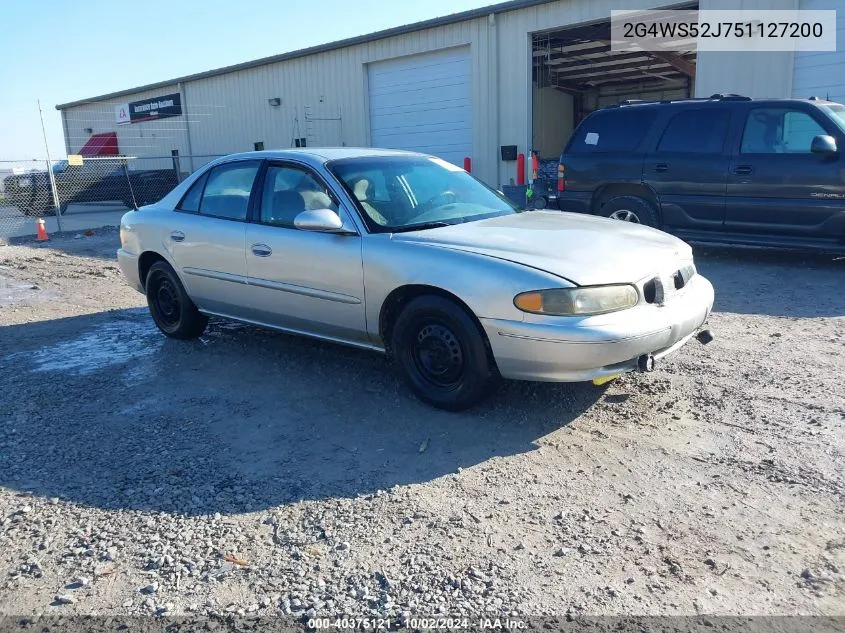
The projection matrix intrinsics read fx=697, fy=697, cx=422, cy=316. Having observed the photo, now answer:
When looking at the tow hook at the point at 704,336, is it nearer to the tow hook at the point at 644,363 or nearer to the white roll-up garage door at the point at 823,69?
the tow hook at the point at 644,363

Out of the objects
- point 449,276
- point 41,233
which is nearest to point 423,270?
point 449,276

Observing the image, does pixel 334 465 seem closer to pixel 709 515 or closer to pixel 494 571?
pixel 494 571

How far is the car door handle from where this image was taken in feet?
16.2

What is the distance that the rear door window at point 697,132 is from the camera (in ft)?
27.9

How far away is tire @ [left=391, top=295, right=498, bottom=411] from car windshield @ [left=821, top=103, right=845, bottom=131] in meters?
6.24

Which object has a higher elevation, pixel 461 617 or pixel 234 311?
pixel 234 311

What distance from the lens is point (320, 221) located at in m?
4.38

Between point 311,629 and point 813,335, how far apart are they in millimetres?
4833

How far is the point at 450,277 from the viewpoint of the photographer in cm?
394

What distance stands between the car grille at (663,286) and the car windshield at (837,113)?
16.5ft

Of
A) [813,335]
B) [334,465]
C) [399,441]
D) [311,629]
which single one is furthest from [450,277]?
[813,335]

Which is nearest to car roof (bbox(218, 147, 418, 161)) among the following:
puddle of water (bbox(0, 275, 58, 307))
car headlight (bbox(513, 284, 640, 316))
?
car headlight (bbox(513, 284, 640, 316))

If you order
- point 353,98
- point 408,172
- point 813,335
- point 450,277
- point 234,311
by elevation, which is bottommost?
point 813,335

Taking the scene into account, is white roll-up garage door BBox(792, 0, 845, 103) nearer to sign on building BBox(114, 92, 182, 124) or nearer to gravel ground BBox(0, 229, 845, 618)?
gravel ground BBox(0, 229, 845, 618)
